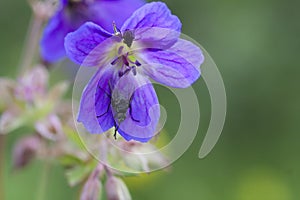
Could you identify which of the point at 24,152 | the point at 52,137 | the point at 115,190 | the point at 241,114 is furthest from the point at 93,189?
the point at 241,114

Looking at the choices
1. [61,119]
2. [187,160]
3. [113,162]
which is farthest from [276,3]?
[113,162]

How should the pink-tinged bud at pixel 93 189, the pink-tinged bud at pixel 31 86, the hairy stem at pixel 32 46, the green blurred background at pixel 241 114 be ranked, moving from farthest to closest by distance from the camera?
the green blurred background at pixel 241 114 < the hairy stem at pixel 32 46 < the pink-tinged bud at pixel 31 86 < the pink-tinged bud at pixel 93 189

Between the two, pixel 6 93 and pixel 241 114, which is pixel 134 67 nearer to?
pixel 6 93

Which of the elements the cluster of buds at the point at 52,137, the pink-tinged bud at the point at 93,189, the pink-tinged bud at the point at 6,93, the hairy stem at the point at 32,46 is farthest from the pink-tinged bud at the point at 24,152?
the pink-tinged bud at the point at 93,189

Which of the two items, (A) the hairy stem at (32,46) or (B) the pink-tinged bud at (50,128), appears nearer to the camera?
(B) the pink-tinged bud at (50,128)

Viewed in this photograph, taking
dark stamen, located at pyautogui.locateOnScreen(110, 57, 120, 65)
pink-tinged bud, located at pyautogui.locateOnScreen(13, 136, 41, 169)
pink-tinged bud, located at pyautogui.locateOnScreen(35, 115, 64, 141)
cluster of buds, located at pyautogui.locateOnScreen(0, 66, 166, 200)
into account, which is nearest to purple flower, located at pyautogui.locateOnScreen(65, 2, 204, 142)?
dark stamen, located at pyautogui.locateOnScreen(110, 57, 120, 65)

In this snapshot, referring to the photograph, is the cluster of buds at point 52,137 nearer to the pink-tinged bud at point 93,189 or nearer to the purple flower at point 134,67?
the pink-tinged bud at point 93,189
